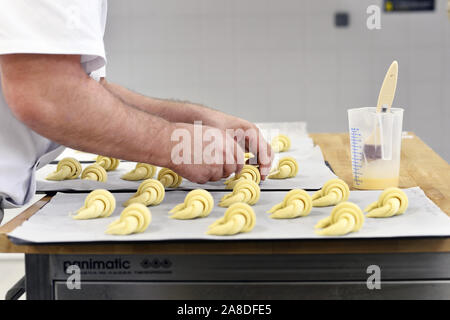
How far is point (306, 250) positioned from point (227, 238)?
0.12 metres

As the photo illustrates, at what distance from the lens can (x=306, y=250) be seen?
89cm

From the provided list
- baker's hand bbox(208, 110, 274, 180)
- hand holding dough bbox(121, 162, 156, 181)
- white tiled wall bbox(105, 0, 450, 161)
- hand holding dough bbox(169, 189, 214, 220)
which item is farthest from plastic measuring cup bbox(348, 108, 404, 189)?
white tiled wall bbox(105, 0, 450, 161)

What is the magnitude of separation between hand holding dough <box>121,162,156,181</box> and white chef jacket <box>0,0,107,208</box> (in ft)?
0.93

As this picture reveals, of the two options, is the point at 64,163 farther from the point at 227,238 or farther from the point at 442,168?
the point at 442,168

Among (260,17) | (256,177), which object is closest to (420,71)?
(260,17)

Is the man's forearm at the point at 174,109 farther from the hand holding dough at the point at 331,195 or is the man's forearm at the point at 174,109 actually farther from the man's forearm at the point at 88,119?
the hand holding dough at the point at 331,195

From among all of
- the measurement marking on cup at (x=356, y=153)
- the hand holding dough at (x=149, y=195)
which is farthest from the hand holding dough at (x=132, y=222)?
the measurement marking on cup at (x=356, y=153)

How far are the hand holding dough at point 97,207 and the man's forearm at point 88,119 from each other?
0.29ft

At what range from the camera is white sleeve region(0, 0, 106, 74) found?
94 centimetres

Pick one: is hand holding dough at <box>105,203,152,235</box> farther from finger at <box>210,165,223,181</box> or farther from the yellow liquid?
the yellow liquid

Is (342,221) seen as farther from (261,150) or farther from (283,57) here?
(283,57)

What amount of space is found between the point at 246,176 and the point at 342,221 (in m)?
0.39

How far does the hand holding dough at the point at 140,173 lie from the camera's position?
1.35 meters

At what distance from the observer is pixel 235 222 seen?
908 mm
